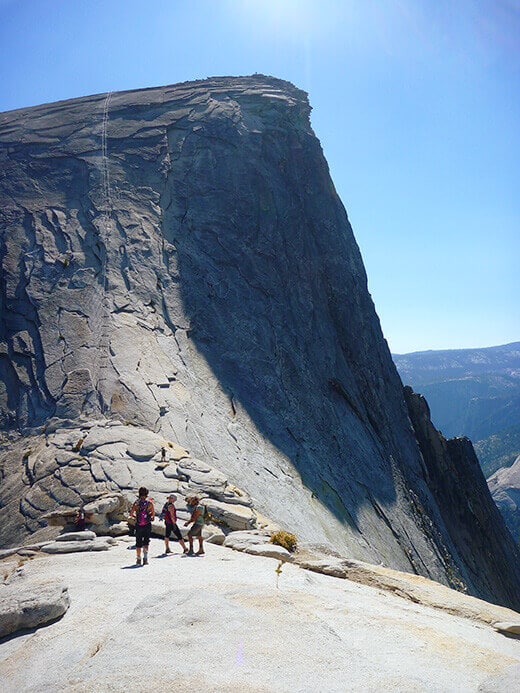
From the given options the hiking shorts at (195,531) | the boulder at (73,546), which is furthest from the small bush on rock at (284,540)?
the boulder at (73,546)

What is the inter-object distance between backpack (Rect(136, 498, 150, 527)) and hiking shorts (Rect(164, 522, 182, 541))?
84 centimetres

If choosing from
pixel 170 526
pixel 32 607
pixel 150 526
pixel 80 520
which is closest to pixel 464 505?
pixel 170 526

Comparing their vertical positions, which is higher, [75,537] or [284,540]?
[75,537]

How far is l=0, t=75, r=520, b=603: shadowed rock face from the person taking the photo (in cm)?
2272

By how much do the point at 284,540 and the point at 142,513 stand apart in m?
3.68

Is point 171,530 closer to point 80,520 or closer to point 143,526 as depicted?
point 143,526

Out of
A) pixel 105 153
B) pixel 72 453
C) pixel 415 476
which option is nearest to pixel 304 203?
pixel 105 153

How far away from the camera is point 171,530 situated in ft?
45.1

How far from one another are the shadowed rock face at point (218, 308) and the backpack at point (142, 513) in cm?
709

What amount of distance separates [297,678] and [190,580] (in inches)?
168

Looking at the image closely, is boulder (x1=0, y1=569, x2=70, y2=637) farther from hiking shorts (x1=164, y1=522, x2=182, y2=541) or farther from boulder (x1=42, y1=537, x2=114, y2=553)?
hiking shorts (x1=164, y1=522, x2=182, y2=541)

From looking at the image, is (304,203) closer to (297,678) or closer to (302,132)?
(302,132)

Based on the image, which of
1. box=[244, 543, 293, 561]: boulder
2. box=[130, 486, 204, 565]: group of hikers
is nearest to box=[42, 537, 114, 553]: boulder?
box=[130, 486, 204, 565]: group of hikers

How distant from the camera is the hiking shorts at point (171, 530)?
13.4m
